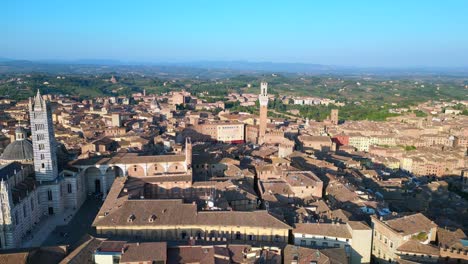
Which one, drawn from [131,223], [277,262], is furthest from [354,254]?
[131,223]

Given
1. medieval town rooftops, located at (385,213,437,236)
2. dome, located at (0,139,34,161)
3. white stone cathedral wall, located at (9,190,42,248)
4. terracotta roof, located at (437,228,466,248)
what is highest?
dome, located at (0,139,34,161)

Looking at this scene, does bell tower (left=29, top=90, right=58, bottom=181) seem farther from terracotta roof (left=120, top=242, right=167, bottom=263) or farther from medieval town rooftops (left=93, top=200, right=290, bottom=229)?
terracotta roof (left=120, top=242, right=167, bottom=263)

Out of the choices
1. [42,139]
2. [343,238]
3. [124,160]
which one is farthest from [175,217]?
[42,139]

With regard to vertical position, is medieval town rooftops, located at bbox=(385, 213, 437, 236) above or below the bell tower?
below

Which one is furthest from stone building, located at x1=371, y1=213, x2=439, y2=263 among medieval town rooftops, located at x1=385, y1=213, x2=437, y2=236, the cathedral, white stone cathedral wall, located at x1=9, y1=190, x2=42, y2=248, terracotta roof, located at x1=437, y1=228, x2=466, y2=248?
the cathedral

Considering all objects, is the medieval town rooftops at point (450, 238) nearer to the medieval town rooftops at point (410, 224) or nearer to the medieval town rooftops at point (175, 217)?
the medieval town rooftops at point (410, 224)

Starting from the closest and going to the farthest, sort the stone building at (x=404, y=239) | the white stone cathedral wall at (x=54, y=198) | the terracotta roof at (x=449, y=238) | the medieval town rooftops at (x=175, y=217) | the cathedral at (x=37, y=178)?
the terracotta roof at (x=449, y=238) → the stone building at (x=404, y=239) → the medieval town rooftops at (x=175, y=217) → the cathedral at (x=37, y=178) → the white stone cathedral wall at (x=54, y=198)

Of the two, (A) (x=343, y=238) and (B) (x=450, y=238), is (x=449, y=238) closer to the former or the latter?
(B) (x=450, y=238)

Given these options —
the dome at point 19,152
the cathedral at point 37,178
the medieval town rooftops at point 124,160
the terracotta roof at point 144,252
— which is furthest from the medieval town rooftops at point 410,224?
the dome at point 19,152
